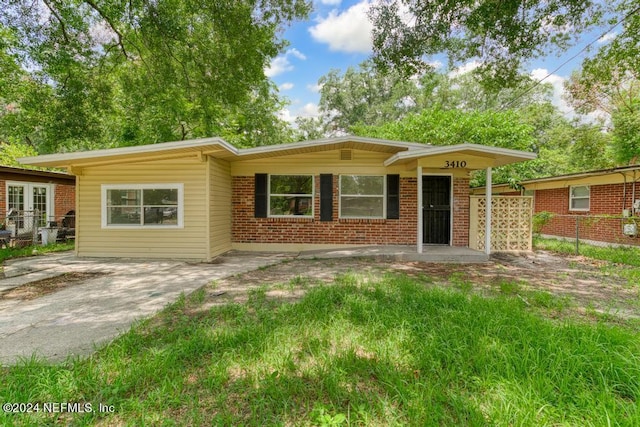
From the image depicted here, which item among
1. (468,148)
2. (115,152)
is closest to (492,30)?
(468,148)

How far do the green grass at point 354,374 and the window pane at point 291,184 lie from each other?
5535 millimetres

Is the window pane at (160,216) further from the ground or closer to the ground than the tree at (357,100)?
closer to the ground

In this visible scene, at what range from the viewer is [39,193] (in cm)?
→ 1325

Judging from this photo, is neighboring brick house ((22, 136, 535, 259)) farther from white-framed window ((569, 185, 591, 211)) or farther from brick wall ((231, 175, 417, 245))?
white-framed window ((569, 185, 591, 211))

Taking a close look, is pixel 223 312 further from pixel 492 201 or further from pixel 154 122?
pixel 154 122

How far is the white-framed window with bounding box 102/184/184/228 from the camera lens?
A: 738 cm

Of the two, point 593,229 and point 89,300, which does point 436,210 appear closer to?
point 593,229

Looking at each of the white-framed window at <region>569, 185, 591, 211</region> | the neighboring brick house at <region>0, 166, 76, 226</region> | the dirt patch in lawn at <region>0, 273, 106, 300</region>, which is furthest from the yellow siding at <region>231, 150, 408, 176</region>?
the white-framed window at <region>569, 185, 591, 211</region>

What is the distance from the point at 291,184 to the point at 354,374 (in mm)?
6692

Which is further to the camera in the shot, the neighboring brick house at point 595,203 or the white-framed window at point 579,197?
the white-framed window at point 579,197

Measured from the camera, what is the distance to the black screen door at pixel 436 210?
8.30 metres

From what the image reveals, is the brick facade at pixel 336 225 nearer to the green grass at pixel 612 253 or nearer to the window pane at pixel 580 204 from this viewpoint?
the green grass at pixel 612 253

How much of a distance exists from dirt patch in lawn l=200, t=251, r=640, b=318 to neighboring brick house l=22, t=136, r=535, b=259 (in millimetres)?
1419

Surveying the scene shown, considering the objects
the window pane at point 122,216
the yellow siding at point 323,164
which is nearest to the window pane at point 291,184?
the yellow siding at point 323,164
